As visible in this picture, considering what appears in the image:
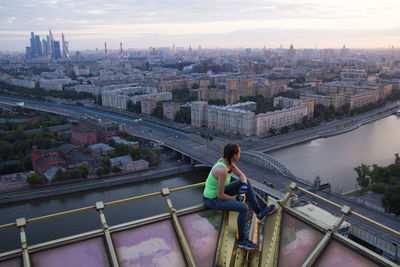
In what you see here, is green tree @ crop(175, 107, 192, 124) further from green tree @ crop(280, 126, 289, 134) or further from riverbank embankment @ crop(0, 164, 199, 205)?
riverbank embankment @ crop(0, 164, 199, 205)

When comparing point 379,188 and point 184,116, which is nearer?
point 379,188

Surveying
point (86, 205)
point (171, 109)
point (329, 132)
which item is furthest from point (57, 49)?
point (86, 205)

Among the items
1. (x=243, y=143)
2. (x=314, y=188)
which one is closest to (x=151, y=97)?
(x=243, y=143)

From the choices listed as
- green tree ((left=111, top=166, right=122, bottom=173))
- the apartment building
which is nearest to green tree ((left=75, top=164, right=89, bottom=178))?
green tree ((left=111, top=166, right=122, bottom=173))

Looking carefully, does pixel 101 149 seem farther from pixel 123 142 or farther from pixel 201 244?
pixel 201 244

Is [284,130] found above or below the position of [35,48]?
below

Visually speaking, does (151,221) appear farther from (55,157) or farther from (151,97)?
(151,97)
